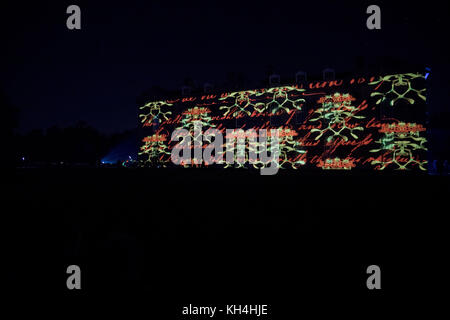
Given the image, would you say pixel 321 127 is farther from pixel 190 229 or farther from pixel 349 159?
pixel 190 229

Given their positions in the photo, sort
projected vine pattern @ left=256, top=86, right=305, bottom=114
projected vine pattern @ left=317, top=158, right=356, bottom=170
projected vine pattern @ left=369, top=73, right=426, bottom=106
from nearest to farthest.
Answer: projected vine pattern @ left=369, top=73, right=426, bottom=106 → projected vine pattern @ left=317, top=158, right=356, bottom=170 → projected vine pattern @ left=256, top=86, right=305, bottom=114

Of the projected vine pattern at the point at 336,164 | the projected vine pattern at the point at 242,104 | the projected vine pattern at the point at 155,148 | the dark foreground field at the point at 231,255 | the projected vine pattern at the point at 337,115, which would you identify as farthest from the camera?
the projected vine pattern at the point at 155,148

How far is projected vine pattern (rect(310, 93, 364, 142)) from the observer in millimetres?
16250

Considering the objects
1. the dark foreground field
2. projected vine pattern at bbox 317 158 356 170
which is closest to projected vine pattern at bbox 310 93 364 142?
projected vine pattern at bbox 317 158 356 170

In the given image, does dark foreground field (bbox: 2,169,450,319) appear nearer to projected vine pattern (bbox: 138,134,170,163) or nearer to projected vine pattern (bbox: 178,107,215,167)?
projected vine pattern (bbox: 178,107,215,167)

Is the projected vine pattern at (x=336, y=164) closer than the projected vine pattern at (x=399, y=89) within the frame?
No

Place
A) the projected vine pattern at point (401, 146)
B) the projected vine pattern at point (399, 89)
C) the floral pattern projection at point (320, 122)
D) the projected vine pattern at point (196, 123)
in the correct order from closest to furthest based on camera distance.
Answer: the projected vine pattern at point (401, 146), the projected vine pattern at point (399, 89), the floral pattern projection at point (320, 122), the projected vine pattern at point (196, 123)

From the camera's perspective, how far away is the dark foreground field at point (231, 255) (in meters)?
1.88

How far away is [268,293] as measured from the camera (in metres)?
1.89

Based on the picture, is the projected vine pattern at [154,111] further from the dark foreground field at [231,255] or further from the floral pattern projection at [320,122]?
the dark foreground field at [231,255]

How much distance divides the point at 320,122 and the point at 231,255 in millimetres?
16297

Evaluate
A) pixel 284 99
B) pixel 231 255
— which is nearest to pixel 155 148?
pixel 284 99

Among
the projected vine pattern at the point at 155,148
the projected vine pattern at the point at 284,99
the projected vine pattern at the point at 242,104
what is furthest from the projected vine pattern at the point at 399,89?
the projected vine pattern at the point at 155,148

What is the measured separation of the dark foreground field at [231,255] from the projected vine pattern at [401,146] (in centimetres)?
1324
